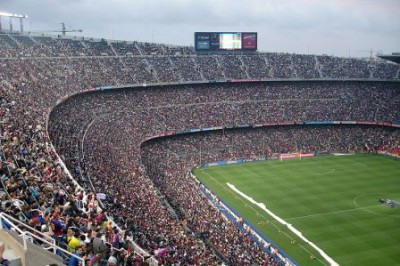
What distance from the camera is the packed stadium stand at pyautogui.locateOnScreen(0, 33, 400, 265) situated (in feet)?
48.9

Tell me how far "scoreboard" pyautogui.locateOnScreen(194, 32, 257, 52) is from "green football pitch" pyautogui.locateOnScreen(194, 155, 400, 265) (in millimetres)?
26202

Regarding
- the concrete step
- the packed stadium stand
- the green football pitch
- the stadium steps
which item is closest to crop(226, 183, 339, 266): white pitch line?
the green football pitch

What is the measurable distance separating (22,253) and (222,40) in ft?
230

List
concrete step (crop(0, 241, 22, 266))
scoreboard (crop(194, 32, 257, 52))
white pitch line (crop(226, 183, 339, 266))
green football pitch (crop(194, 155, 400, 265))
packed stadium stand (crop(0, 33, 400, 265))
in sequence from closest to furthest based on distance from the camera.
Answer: concrete step (crop(0, 241, 22, 266))
packed stadium stand (crop(0, 33, 400, 265))
white pitch line (crop(226, 183, 339, 266))
green football pitch (crop(194, 155, 400, 265))
scoreboard (crop(194, 32, 257, 52))

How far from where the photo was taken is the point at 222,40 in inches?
2980

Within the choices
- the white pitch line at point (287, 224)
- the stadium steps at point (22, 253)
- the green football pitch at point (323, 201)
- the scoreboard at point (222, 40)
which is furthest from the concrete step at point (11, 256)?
the scoreboard at point (222, 40)

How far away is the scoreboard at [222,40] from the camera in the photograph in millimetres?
75375

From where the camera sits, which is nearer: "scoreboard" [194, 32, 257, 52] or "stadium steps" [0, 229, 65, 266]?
"stadium steps" [0, 229, 65, 266]

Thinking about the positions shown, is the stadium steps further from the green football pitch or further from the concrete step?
the green football pitch

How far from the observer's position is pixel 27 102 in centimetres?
3272

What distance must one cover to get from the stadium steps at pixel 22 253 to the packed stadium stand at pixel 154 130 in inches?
29.5

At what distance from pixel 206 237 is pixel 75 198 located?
1595cm

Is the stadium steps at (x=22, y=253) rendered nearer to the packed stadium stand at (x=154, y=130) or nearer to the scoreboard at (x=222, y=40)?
the packed stadium stand at (x=154, y=130)

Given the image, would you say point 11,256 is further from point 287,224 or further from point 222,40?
point 222,40
